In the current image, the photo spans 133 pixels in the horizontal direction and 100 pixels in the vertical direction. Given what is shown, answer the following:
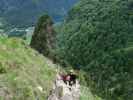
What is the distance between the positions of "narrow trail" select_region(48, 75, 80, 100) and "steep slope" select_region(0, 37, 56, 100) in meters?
0.29

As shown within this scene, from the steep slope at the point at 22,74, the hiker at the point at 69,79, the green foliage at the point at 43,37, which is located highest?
the steep slope at the point at 22,74

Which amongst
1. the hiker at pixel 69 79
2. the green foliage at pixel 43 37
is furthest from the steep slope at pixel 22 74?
the green foliage at pixel 43 37

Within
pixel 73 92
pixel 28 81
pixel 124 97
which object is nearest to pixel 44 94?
pixel 28 81

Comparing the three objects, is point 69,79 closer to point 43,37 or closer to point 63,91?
point 63,91

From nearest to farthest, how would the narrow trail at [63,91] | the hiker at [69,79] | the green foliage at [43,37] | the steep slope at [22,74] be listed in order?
1. the steep slope at [22,74]
2. the narrow trail at [63,91]
3. the hiker at [69,79]
4. the green foliage at [43,37]

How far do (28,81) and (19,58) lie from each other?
232 cm

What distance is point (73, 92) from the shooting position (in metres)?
22.2

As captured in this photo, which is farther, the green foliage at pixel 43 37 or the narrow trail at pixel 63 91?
the green foliage at pixel 43 37

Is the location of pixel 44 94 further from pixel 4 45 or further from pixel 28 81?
pixel 4 45

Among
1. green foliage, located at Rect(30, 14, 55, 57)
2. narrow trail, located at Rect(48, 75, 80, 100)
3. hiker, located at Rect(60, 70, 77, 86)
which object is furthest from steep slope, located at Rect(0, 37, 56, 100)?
green foliage, located at Rect(30, 14, 55, 57)

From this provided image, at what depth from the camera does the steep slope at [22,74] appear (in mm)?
17359

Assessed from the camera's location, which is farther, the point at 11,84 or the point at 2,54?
the point at 2,54

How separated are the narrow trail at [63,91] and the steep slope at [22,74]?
0.29 metres

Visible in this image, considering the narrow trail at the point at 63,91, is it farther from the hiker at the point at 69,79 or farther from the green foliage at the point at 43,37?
Answer: the green foliage at the point at 43,37
